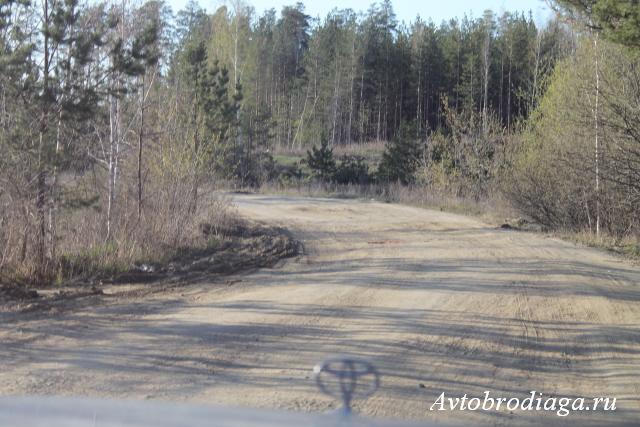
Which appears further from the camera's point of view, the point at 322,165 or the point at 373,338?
the point at 322,165

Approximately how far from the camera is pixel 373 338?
27.5 ft

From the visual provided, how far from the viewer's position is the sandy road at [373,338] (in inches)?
258

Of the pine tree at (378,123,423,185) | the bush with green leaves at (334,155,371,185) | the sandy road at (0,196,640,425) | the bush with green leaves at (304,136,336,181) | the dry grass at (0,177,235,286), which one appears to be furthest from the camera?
the bush with green leaves at (334,155,371,185)

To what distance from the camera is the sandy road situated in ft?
21.5

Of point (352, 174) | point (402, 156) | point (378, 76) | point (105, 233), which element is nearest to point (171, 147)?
point (105, 233)

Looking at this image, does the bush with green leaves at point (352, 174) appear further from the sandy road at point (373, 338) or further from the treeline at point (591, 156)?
the sandy road at point (373, 338)

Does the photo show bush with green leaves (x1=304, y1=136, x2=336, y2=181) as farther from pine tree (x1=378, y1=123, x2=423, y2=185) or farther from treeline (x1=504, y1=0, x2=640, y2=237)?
treeline (x1=504, y1=0, x2=640, y2=237)

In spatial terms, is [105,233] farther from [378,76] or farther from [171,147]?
[378,76]

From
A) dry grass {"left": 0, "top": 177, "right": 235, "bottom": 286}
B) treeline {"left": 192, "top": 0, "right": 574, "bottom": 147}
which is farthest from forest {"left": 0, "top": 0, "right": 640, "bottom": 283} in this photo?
treeline {"left": 192, "top": 0, "right": 574, "bottom": 147}

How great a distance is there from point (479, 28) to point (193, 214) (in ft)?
186

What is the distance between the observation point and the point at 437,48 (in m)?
66.4

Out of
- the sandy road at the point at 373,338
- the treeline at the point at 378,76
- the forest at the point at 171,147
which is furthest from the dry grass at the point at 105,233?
the treeline at the point at 378,76

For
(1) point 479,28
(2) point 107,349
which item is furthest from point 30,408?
(1) point 479,28

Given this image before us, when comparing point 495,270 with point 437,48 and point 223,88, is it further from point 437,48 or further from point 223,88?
point 437,48
